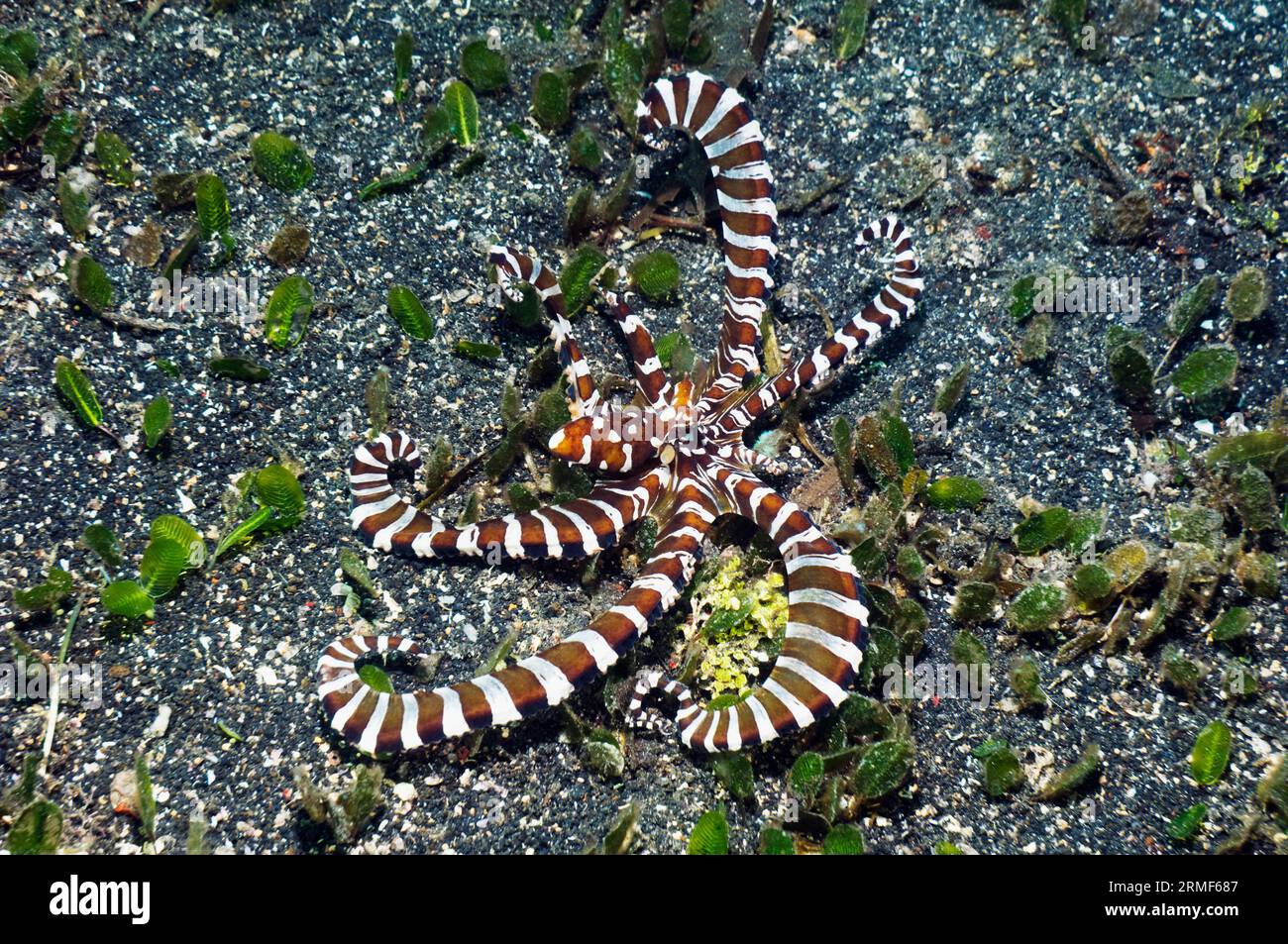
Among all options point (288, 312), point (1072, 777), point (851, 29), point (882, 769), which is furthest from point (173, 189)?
point (1072, 777)

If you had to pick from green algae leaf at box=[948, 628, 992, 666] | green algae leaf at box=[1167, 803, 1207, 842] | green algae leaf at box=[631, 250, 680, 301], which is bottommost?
green algae leaf at box=[1167, 803, 1207, 842]

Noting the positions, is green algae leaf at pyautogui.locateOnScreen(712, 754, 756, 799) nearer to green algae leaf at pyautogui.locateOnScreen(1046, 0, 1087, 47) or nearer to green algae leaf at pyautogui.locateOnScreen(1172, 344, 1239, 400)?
green algae leaf at pyautogui.locateOnScreen(1172, 344, 1239, 400)

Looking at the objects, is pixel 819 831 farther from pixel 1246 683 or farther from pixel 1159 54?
pixel 1159 54

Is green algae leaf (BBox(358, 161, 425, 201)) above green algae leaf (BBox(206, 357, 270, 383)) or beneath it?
above

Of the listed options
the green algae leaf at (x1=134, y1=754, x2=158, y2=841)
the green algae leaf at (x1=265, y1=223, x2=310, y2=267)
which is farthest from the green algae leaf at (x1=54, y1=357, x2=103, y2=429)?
the green algae leaf at (x1=134, y1=754, x2=158, y2=841)

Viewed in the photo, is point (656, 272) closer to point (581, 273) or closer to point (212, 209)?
point (581, 273)

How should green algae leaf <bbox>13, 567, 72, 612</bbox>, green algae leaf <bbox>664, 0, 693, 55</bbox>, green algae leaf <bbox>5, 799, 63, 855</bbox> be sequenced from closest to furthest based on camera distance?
green algae leaf <bbox>5, 799, 63, 855</bbox>, green algae leaf <bbox>13, 567, 72, 612</bbox>, green algae leaf <bbox>664, 0, 693, 55</bbox>
